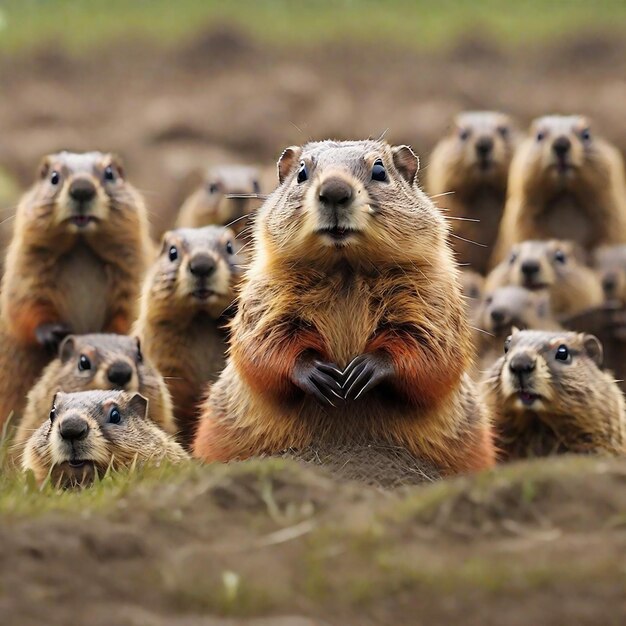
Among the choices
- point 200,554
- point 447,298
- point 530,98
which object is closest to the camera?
point 200,554

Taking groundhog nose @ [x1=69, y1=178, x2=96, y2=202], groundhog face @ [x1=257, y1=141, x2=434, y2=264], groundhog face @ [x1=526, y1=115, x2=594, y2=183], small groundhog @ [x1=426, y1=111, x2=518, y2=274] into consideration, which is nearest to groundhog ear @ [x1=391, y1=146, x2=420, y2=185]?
groundhog face @ [x1=257, y1=141, x2=434, y2=264]

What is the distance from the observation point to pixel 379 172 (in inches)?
265

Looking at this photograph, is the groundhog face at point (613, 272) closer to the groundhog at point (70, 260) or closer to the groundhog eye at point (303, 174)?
the groundhog at point (70, 260)

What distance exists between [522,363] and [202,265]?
2.40 metres

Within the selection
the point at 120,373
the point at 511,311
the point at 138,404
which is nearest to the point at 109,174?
the point at 120,373

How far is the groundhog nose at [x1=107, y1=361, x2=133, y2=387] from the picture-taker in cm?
851

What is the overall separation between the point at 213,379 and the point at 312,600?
5.14m

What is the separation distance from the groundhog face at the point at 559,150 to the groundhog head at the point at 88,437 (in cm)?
588

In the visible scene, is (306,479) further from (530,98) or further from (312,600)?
(530,98)

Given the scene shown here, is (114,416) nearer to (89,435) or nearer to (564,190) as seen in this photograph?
(89,435)

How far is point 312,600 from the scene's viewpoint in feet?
14.1

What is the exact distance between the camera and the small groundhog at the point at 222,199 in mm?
11891

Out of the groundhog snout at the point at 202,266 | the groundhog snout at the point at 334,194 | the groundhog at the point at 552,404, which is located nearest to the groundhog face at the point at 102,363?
the groundhog snout at the point at 202,266

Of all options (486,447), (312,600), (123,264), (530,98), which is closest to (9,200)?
(123,264)
